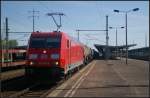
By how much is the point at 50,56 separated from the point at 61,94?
517cm

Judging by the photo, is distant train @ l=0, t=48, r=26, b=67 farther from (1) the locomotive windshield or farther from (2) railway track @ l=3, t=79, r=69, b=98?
(2) railway track @ l=3, t=79, r=69, b=98

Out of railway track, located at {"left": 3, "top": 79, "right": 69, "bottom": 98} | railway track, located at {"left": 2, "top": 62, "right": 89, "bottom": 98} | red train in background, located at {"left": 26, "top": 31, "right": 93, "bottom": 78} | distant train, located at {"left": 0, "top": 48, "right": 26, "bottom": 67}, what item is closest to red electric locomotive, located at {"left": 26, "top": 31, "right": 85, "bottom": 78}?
red train in background, located at {"left": 26, "top": 31, "right": 93, "bottom": 78}

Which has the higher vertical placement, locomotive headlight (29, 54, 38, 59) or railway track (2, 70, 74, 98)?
locomotive headlight (29, 54, 38, 59)

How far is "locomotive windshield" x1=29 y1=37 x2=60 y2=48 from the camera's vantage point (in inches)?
886

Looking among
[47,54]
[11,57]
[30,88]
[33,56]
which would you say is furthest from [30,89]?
[11,57]

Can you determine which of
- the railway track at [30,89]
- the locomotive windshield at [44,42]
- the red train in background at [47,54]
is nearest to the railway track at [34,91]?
the railway track at [30,89]

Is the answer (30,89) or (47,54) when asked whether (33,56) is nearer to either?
(47,54)

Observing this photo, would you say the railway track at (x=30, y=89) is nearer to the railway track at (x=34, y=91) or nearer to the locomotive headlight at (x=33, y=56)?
the railway track at (x=34, y=91)

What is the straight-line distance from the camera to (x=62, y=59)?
2198 centimetres

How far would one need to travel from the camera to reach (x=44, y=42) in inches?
893

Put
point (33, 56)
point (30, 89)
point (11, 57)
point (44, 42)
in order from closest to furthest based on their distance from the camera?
point (30, 89), point (33, 56), point (44, 42), point (11, 57)

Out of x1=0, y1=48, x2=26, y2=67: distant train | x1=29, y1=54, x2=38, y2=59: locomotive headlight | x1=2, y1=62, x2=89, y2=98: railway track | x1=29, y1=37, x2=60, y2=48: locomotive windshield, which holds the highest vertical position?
x1=29, y1=37, x2=60, y2=48: locomotive windshield

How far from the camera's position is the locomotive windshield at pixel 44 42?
2250cm

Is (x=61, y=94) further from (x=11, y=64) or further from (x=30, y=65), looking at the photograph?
(x=11, y=64)
